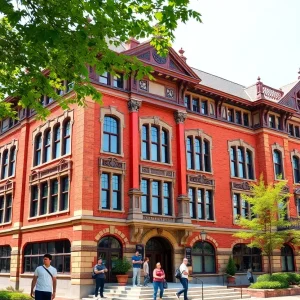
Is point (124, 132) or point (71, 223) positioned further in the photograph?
point (124, 132)

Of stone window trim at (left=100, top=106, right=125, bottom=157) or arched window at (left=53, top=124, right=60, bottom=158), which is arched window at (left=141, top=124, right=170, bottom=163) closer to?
stone window trim at (left=100, top=106, right=125, bottom=157)

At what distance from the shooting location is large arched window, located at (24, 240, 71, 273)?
936 inches

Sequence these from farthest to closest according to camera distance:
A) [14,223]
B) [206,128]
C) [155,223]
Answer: [206,128], [14,223], [155,223]

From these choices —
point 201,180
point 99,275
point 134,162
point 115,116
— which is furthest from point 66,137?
point 201,180

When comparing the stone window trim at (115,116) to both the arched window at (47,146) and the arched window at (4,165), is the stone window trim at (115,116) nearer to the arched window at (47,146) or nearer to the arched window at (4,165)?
the arched window at (47,146)

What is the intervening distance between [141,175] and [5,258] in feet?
39.3

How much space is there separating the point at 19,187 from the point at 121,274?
1057 centimetres

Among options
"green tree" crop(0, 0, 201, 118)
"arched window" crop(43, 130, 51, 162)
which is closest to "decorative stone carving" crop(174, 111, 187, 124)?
"arched window" crop(43, 130, 51, 162)

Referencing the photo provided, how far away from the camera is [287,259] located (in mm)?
32875

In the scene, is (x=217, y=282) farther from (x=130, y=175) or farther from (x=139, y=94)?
(x=139, y=94)

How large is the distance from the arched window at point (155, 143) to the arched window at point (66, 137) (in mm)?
4555

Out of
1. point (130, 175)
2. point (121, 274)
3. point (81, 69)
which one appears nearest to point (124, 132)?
point (130, 175)

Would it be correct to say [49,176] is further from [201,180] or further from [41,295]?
[41,295]

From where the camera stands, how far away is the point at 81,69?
31.7 feet
